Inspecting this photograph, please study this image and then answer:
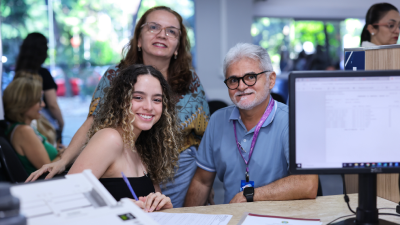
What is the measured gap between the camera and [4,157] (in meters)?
2.02

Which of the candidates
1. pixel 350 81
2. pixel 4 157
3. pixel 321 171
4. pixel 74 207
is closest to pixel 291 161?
pixel 321 171

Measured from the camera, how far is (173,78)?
209 cm

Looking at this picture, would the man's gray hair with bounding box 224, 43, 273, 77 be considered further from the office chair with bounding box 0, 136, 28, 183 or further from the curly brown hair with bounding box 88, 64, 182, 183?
the office chair with bounding box 0, 136, 28, 183

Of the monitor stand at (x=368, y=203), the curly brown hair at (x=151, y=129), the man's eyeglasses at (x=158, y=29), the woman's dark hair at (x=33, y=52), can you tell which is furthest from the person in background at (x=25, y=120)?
the monitor stand at (x=368, y=203)

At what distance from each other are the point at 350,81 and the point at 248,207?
25.0 inches

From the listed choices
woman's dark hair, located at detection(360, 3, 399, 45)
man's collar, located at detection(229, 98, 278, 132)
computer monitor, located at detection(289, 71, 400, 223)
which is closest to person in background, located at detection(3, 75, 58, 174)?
man's collar, located at detection(229, 98, 278, 132)

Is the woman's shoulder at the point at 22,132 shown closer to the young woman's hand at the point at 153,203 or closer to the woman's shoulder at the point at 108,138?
the woman's shoulder at the point at 108,138

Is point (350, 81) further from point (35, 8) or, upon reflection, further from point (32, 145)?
point (35, 8)

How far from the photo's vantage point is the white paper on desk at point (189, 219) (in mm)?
1252

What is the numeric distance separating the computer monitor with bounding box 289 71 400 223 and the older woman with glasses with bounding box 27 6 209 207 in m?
0.94

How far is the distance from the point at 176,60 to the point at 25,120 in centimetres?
136

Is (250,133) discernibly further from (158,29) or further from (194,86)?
(158,29)

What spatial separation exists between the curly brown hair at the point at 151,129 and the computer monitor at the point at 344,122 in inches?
30.3

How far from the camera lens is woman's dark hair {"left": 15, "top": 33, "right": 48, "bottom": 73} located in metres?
3.25
